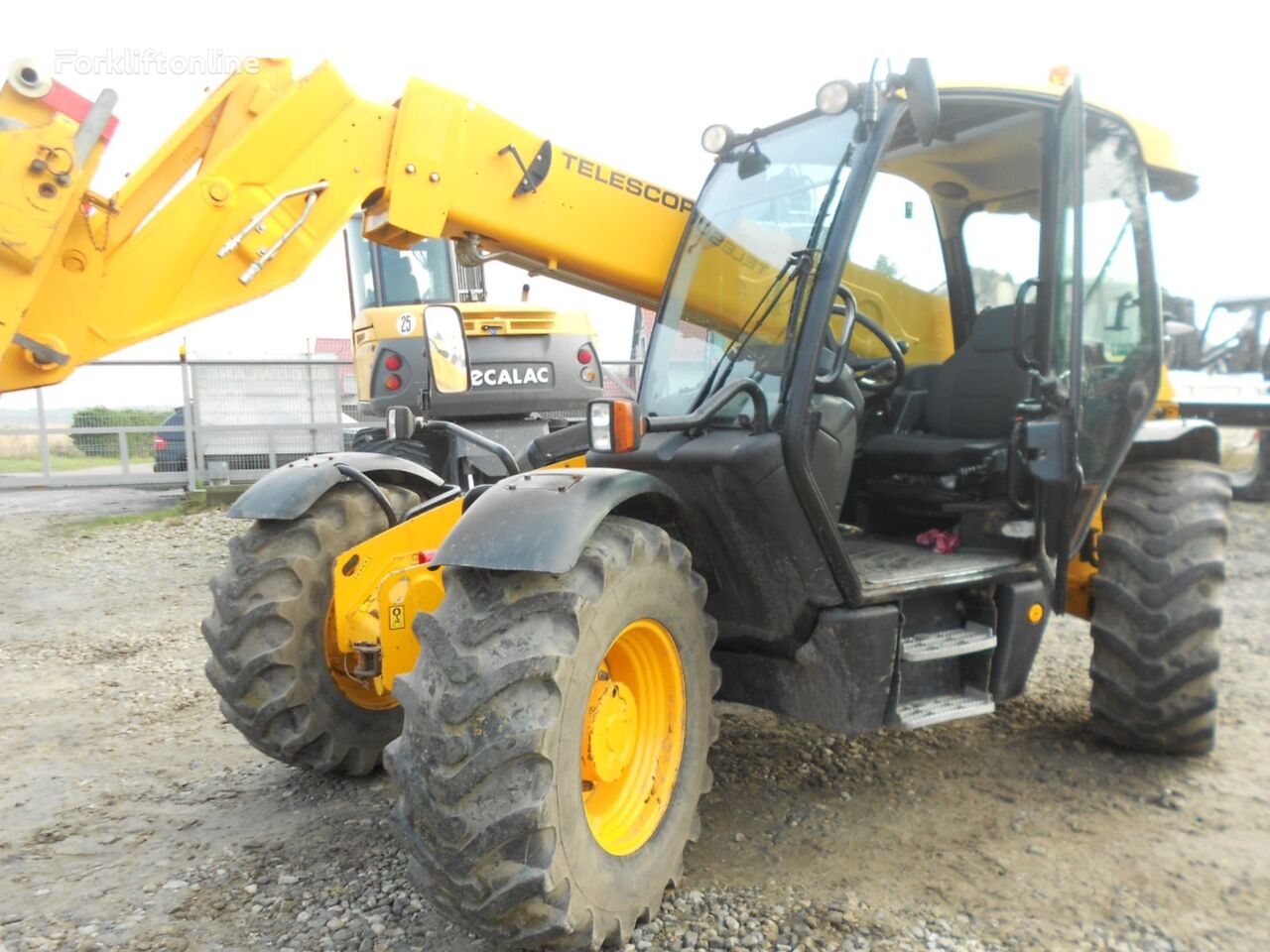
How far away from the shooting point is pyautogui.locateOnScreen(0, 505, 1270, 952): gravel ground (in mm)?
2738

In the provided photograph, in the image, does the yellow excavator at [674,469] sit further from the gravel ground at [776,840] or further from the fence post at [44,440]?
the fence post at [44,440]

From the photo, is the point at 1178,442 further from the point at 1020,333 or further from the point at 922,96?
the point at 922,96

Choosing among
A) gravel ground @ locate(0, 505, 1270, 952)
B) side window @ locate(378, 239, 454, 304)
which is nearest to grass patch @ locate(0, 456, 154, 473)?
side window @ locate(378, 239, 454, 304)

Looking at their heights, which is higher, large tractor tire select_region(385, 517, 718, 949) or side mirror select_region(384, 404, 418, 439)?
side mirror select_region(384, 404, 418, 439)

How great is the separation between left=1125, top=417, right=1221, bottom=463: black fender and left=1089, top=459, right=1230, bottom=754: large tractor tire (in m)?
0.27

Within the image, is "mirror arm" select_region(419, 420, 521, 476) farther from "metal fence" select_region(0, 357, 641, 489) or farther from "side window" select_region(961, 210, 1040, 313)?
"metal fence" select_region(0, 357, 641, 489)

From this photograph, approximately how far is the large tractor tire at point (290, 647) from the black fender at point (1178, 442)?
3.32 m

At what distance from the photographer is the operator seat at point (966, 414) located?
12.9 feet

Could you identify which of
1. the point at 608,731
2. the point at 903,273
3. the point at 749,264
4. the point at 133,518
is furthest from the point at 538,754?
the point at 133,518

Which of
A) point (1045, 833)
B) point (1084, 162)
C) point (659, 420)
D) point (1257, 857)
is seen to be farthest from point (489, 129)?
point (1257, 857)

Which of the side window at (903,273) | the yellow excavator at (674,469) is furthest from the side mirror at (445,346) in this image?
the side window at (903,273)

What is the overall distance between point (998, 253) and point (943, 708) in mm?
2221

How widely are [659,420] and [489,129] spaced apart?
5.41 feet

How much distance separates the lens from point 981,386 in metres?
4.23
